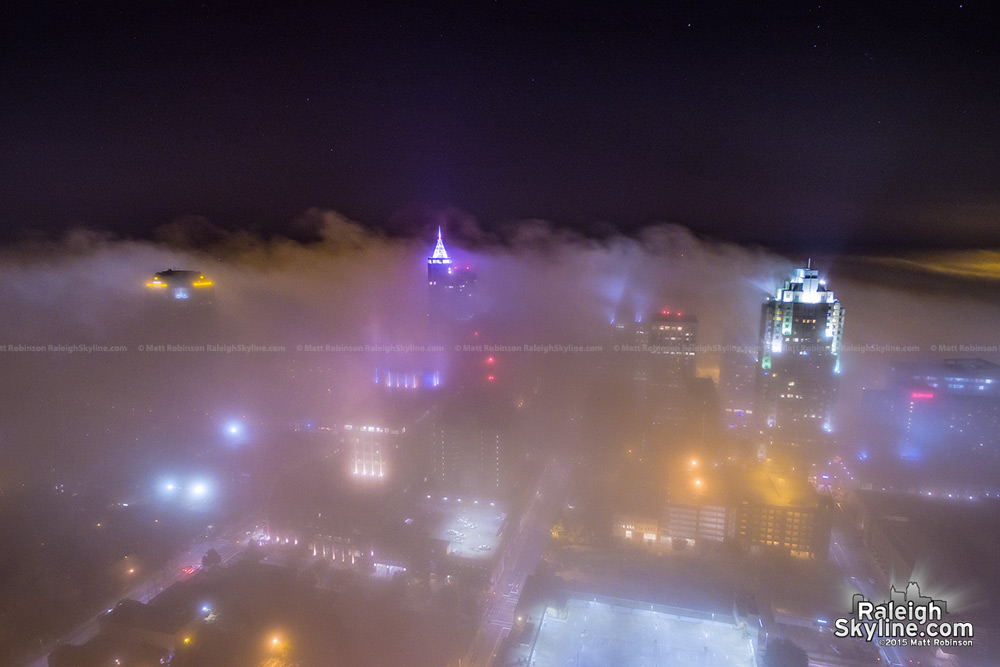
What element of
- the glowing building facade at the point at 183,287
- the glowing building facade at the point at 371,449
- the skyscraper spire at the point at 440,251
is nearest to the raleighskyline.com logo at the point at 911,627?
the skyscraper spire at the point at 440,251

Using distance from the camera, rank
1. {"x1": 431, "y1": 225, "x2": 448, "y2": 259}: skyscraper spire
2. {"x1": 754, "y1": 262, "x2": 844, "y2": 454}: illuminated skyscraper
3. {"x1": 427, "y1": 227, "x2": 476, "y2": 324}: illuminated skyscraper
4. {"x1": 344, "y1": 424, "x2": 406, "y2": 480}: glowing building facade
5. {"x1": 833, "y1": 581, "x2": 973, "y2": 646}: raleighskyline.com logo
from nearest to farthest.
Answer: {"x1": 833, "y1": 581, "x2": 973, "y2": 646}: raleighskyline.com logo, {"x1": 431, "y1": 225, "x2": 448, "y2": 259}: skyscraper spire, {"x1": 427, "y1": 227, "x2": 476, "y2": 324}: illuminated skyscraper, {"x1": 754, "y1": 262, "x2": 844, "y2": 454}: illuminated skyscraper, {"x1": 344, "y1": 424, "x2": 406, "y2": 480}: glowing building facade

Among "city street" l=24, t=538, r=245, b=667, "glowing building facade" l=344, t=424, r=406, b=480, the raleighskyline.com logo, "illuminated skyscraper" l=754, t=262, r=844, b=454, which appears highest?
"illuminated skyscraper" l=754, t=262, r=844, b=454

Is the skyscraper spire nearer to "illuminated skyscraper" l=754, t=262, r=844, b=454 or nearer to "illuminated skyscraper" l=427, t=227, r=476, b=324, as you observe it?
"illuminated skyscraper" l=427, t=227, r=476, b=324

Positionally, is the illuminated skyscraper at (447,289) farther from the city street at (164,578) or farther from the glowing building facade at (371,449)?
the city street at (164,578)

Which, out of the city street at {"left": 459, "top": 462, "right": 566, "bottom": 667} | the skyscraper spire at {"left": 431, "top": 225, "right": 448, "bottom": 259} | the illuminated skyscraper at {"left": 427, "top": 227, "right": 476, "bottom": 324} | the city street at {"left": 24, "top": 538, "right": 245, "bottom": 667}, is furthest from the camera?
the illuminated skyscraper at {"left": 427, "top": 227, "right": 476, "bottom": 324}

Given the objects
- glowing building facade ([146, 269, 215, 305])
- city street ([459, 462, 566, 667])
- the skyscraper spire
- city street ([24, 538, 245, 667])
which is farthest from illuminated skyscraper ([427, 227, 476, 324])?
city street ([24, 538, 245, 667])

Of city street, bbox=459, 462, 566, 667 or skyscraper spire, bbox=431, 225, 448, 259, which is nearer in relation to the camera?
city street, bbox=459, 462, 566, 667

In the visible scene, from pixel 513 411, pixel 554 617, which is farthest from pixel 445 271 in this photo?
pixel 554 617
